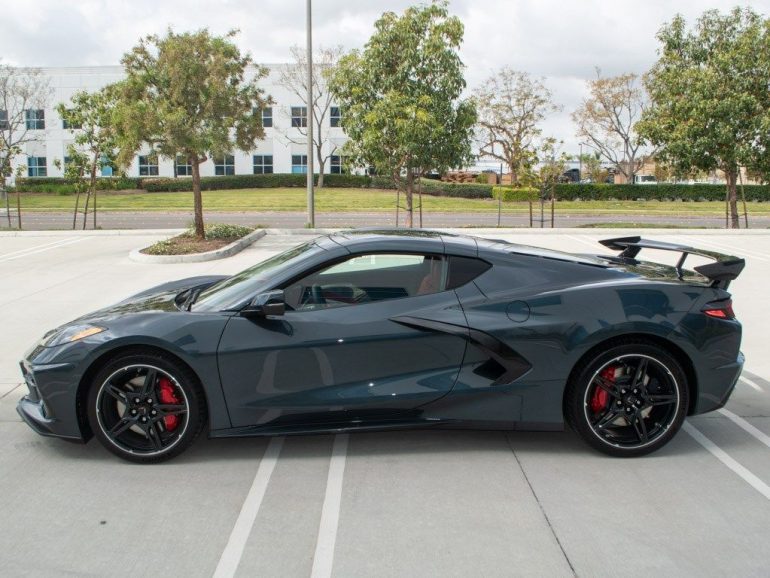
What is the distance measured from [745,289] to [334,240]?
8.24 metres

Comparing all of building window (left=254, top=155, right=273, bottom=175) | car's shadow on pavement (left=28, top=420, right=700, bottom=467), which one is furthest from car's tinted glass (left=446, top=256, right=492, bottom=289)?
building window (left=254, top=155, right=273, bottom=175)

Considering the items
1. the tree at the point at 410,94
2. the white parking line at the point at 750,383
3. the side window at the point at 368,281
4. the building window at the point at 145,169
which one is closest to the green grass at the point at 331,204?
the building window at the point at 145,169

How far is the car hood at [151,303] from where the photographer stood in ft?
15.7

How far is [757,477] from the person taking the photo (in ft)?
14.5

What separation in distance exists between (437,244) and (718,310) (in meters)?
1.72

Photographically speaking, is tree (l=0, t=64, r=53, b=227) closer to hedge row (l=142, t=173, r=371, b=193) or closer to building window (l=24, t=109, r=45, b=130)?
building window (l=24, t=109, r=45, b=130)

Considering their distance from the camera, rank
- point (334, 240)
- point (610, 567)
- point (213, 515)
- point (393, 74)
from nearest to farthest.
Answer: point (610, 567)
point (213, 515)
point (334, 240)
point (393, 74)

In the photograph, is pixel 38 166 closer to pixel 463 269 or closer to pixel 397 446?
pixel 397 446

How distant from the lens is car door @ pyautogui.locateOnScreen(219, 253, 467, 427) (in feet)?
14.6

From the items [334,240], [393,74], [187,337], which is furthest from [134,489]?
[393,74]

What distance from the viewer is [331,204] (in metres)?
42.7

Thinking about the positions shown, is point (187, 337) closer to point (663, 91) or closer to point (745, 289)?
point (745, 289)

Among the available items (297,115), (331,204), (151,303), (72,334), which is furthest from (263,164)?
(72,334)

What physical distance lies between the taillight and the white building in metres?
53.2
